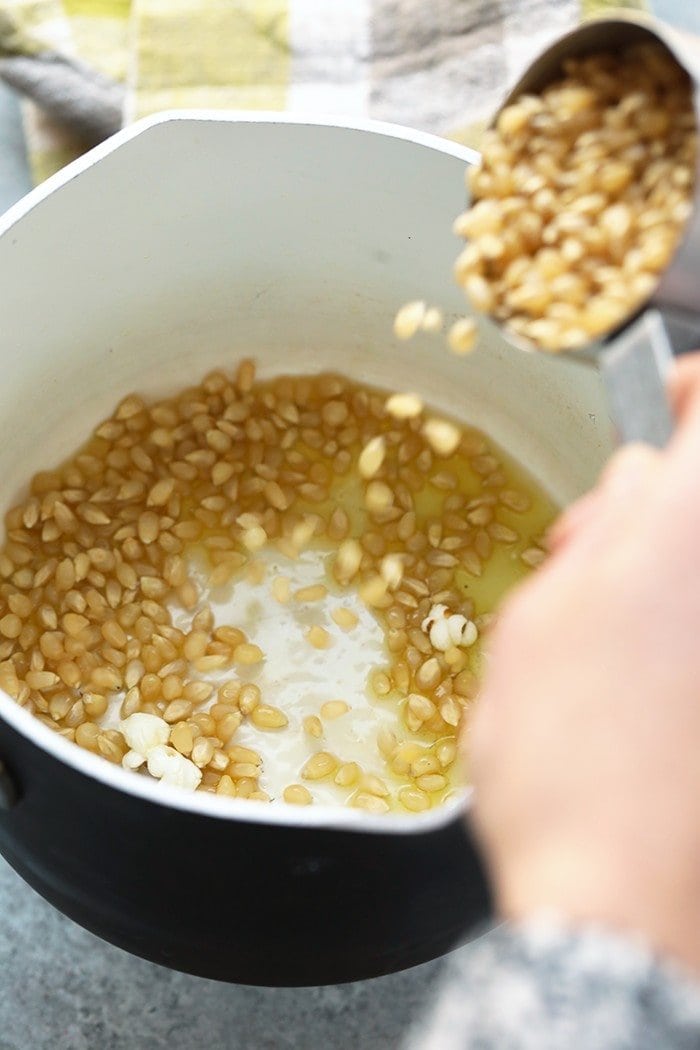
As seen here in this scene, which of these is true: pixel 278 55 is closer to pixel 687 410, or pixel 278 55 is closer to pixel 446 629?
pixel 446 629

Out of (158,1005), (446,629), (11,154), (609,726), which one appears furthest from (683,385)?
(11,154)

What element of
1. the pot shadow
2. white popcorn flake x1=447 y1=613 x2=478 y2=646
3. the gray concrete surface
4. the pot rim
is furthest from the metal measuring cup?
the gray concrete surface

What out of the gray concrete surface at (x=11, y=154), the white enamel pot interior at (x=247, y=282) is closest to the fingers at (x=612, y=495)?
the white enamel pot interior at (x=247, y=282)

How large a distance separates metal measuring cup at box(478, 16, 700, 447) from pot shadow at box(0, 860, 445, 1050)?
433 millimetres

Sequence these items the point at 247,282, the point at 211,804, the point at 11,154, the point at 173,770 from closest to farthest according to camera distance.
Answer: the point at 211,804, the point at 173,770, the point at 247,282, the point at 11,154

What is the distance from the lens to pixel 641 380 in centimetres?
45

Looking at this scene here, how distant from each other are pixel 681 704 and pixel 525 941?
8 centimetres

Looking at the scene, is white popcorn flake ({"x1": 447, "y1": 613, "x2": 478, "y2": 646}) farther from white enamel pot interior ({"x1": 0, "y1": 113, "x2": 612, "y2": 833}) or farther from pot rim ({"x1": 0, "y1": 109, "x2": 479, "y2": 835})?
pot rim ({"x1": 0, "y1": 109, "x2": 479, "y2": 835})

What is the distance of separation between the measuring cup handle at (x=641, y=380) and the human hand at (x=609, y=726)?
4cm

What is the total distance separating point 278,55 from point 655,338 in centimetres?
52

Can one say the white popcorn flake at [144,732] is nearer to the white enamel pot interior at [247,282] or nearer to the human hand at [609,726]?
the white enamel pot interior at [247,282]

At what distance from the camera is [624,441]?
443mm

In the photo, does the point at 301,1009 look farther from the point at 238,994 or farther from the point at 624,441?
the point at 624,441

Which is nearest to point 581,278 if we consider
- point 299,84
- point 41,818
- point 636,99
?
point 636,99
